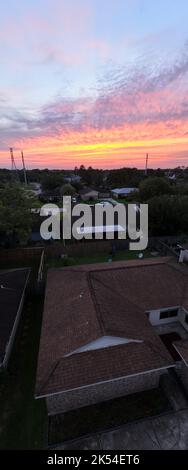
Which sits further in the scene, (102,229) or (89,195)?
(89,195)

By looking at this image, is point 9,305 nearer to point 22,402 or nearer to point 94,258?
point 22,402

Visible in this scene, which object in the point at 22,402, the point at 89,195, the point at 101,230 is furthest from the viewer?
the point at 89,195

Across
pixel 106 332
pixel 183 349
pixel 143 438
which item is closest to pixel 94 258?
pixel 106 332

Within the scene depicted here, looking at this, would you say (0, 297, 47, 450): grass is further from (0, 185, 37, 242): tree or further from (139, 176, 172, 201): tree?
(139, 176, 172, 201): tree

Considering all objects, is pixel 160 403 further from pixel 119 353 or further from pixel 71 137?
pixel 71 137

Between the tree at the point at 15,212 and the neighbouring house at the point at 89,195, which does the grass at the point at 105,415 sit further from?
the neighbouring house at the point at 89,195

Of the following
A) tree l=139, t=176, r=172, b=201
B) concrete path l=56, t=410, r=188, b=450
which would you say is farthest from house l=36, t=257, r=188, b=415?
tree l=139, t=176, r=172, b=201
